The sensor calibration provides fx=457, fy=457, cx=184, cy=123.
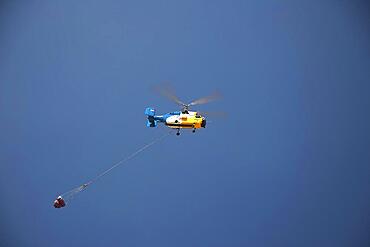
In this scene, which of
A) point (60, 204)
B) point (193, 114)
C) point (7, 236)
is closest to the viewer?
point (60, 204)

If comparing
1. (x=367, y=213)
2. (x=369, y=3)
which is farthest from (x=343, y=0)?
(x=367, y=213)

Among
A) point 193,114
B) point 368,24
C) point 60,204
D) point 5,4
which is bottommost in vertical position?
point 60,204

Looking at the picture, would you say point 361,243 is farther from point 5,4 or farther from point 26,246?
point 5,4

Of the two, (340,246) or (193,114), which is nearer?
(193,114)

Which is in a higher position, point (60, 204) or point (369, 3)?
point (369, 3)

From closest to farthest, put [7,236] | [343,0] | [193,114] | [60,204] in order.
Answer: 1. [60,204]
2. [193,114]
3. [343,0]
4. [7,236]

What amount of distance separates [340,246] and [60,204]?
72.9 feet

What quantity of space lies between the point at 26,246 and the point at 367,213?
920 inches

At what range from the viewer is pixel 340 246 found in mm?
31547

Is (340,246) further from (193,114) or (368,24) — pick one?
(193,114)

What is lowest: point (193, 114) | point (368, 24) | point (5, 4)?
point (193, 114)

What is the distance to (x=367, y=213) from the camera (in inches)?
1241

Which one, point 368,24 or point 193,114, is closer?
point 193,114

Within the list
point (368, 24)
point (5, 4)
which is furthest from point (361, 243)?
point (5, 4)
